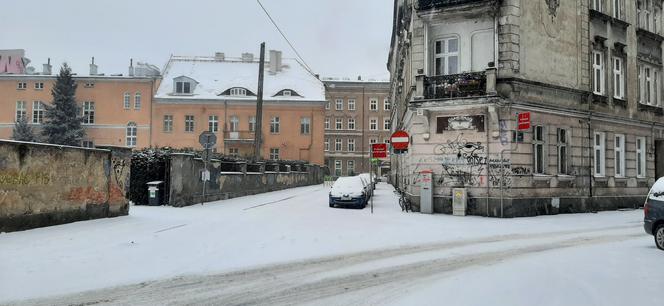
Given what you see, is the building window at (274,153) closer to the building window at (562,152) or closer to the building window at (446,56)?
the building window at (446,56)

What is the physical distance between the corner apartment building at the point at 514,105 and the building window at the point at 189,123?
41245 mm

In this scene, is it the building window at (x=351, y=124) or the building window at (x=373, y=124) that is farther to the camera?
the building window at (x=351, y=124)

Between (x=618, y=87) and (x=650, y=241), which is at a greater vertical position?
(x=618, y=87)

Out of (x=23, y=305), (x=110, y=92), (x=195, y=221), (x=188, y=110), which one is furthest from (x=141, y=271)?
(x=110, y=92)

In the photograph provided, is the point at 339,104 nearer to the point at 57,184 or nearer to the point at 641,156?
the point at 641,156

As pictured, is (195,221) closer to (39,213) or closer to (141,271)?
(39,213)

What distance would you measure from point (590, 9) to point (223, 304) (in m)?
21.6

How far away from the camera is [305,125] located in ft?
190

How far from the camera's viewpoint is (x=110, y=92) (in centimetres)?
5966

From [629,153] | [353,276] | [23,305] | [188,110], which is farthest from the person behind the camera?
[188,110]

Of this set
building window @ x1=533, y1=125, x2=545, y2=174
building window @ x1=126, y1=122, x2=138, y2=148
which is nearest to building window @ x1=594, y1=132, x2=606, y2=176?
building window @ x1=533, y1=125, x2=545, y2=174

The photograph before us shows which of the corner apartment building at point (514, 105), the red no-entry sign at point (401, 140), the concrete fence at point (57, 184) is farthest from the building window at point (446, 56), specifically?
the concrete fence at point (57, 184)

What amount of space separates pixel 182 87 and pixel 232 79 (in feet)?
19.4

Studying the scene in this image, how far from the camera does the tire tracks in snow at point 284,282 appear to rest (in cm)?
621
